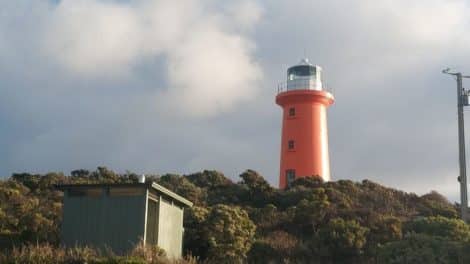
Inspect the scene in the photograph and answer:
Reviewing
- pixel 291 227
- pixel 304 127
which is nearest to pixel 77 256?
pixel 291 227

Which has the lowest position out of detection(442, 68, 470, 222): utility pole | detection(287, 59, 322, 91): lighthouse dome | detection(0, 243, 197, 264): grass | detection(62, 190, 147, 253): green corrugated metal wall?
detection(0, 243, 197, 264): grass

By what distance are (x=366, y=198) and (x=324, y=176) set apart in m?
4.05

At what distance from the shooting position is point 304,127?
3541 cm

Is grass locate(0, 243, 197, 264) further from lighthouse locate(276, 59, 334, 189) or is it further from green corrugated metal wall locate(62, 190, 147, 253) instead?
lighthouse locate(276, 59, 334, 189)

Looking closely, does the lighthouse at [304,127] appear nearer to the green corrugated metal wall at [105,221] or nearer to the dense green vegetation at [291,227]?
the dense green vegetation at [291,227]

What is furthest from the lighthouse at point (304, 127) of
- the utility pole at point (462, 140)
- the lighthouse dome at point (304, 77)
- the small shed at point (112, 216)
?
the small shed at point (112, 216)

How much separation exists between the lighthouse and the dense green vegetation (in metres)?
4.31

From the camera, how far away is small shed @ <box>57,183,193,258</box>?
16984 mm

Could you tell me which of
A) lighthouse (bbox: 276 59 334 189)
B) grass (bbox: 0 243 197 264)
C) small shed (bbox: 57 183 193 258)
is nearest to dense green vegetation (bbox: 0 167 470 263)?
grass (bbox: 0 243 197 264)

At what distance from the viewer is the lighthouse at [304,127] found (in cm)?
3512

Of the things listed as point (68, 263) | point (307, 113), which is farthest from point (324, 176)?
point (68, 263)

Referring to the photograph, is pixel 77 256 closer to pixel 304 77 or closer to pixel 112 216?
pixel 112 216

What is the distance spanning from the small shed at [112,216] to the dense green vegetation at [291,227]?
A: 1545 mm

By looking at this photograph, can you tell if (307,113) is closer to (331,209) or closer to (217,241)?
(331,209)
